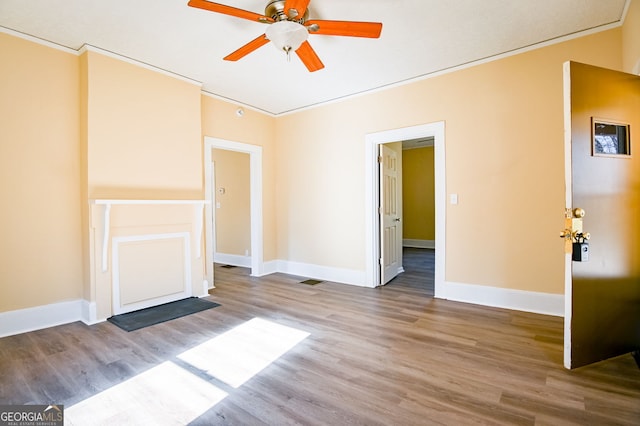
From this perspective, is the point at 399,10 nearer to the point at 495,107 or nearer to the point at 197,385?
the point at 495,107

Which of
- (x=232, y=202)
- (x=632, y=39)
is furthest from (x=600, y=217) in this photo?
(x=232, y=202)

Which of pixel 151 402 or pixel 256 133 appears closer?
pixel 151 402

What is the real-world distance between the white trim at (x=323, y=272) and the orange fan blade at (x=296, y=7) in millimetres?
3413

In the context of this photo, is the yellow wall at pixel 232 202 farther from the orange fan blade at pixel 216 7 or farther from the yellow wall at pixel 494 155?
the orange fan blade at pixel 216 7

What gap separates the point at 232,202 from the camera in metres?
6.21

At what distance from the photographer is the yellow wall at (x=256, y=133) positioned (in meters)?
4.41

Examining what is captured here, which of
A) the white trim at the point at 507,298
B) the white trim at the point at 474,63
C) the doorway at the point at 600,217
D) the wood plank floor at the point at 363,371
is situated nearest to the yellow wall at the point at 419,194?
the white trim at the point at 474,63

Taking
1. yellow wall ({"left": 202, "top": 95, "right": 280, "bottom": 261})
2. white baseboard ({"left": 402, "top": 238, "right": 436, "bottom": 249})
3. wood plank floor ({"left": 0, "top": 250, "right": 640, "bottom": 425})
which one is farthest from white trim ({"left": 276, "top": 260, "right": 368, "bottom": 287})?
white baseboard ({"left": 402, "top": 238, "right": 436, "bottom": 249})

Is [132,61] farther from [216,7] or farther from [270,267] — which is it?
[270,267]

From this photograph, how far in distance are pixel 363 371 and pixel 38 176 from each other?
3563 mm

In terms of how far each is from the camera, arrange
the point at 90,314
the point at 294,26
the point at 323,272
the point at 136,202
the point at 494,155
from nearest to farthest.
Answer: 1. the point at 294,26
2. the point at 90,314
3. the point at 136,202
4. the point at 494,155
5. the point at 323,272

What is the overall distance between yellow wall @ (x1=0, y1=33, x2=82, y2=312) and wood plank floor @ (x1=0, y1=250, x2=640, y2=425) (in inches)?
20.7

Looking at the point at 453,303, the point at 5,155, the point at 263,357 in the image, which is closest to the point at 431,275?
the point at 453,303

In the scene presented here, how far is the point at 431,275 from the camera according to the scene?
5.06 m
